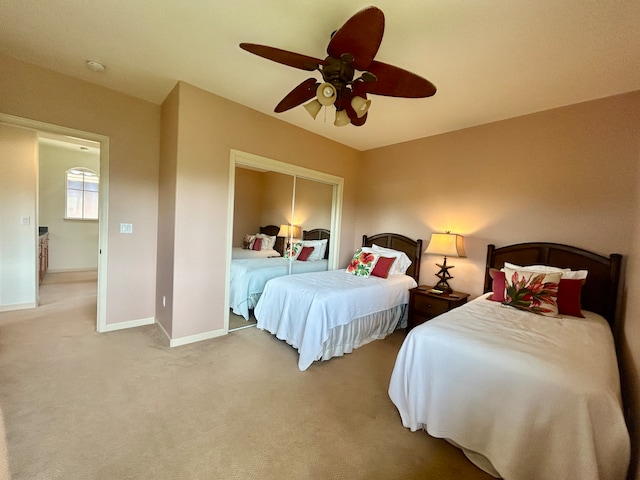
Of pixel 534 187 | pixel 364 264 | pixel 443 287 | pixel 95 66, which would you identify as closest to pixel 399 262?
pixel 364 264

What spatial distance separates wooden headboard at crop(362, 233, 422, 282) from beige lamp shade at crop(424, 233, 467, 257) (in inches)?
17.1

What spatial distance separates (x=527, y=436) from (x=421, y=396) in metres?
0.55

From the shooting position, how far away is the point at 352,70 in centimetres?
154

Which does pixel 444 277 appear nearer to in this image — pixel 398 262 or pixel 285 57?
pixel 398 262

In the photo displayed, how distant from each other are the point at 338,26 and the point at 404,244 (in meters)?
2.81

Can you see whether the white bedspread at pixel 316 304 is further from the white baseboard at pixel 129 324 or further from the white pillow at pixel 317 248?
the white baseboard at pixel 129 324

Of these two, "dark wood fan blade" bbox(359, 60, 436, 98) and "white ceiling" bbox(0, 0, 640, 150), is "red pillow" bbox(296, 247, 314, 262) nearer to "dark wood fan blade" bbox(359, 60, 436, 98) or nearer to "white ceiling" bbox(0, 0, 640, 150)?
"white ceiling" bbox(0, 0, 640, 150)

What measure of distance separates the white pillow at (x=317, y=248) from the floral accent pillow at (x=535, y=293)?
2408mm

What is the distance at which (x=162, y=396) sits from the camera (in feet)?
6.47

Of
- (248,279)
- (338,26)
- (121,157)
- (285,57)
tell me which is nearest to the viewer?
(285,57)

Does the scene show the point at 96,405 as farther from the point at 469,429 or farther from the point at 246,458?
the point at 469,429

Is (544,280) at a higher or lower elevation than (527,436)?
higher

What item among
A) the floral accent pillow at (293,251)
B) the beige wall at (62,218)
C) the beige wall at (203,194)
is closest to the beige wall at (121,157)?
the beige wall at (203,194)

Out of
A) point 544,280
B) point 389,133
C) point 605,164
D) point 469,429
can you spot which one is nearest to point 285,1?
point 389,133
